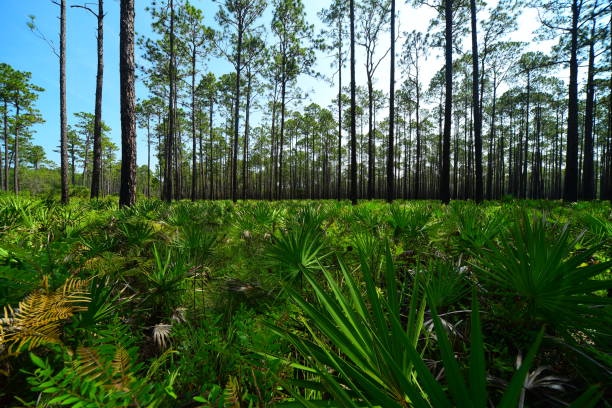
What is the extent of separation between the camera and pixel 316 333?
5.10 feet

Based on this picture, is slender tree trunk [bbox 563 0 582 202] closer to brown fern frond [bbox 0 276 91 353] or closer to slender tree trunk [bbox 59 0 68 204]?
brown fern frond [bbox 0 276 91 353]

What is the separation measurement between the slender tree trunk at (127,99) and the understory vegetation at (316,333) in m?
4.59

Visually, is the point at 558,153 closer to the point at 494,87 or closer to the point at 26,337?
the point at 494,87

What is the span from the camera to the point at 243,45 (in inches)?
715

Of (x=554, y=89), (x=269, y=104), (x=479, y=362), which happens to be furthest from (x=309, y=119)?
(x=479, y=362)

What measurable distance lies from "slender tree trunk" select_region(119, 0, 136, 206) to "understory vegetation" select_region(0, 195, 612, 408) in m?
4.59

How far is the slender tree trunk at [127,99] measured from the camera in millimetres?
6586

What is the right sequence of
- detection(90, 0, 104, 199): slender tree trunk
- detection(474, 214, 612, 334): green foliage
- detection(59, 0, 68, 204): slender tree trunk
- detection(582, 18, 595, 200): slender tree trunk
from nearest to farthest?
detection(474, 214, 612, 334): green foliage, detection(59, 0, 68, 204): slender tree trunk, detection(90, 0, 104, 199): slender tree trunk, detection(582, 18, 595, 200): slender tree trunk

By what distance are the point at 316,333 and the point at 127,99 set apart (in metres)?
8.29

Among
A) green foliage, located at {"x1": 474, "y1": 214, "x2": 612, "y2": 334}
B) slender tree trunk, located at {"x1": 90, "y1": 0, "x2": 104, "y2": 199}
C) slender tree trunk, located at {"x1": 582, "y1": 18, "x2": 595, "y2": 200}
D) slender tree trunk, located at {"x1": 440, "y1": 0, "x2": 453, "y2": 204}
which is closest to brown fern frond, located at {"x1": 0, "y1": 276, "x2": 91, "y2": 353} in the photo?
green foliage, located at {"x1": 474, "y1": 214, "x2": 612, "y2": 334}

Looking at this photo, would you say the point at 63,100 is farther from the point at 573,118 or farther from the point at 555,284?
the point at 573,118

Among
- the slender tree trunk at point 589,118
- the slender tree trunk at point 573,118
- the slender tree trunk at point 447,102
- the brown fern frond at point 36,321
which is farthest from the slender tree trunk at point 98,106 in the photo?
the slender tree trunk at point 589,118

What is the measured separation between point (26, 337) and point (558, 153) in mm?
53636

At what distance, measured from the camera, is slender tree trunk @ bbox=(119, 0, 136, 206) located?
659cm
